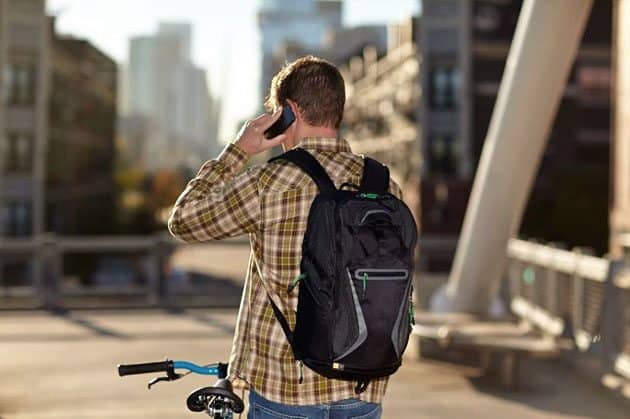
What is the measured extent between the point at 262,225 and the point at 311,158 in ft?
0.78

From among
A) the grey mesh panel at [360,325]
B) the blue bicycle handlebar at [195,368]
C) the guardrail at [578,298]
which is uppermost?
the grey mesh panel at [360,325]

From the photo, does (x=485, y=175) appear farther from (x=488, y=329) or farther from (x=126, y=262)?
(x=126, y=262)

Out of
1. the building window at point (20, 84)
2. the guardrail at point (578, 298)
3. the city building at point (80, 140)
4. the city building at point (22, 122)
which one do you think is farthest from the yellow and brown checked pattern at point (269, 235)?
the city building at point (80, 140)

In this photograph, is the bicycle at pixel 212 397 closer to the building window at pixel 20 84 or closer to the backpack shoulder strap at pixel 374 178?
the backpack shoulder strap at pixel 374 178

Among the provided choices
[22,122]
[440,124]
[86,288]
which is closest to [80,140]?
[22,122]

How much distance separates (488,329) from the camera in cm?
971

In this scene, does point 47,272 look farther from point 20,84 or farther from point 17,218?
point 20,84

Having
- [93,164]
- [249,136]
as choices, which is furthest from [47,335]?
[93,164]

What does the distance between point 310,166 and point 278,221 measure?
0.18m

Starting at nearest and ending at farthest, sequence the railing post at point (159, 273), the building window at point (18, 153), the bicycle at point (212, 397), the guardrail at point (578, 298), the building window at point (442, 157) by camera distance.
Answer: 1. the bicycle at point (212, 397)
2. the guardrail at point (578, 298)
3. the railing post at point (159, 273)
4. the building window at point (18, 153)
5. the building window at point (442, 157)

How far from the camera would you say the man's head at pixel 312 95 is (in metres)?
3.01

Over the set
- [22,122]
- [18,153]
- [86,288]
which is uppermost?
[22,122]

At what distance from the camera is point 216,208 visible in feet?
9.75

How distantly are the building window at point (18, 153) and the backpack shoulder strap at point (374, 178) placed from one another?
6813cm
